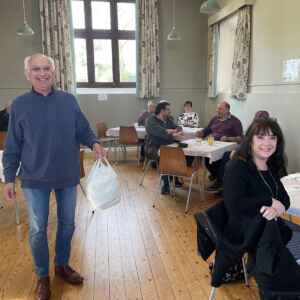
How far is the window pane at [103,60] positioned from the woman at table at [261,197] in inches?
237

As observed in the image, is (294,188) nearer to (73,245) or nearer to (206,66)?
Answer: (73,245)

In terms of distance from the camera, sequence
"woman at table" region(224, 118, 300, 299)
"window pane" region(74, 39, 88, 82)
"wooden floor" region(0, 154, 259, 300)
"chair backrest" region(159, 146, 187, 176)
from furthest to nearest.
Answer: "window pane" region(74, 39, 88, 82)
"chair backrest" region(159, 146, 187, 176)
"wooden floor" region(0, 154, 259, 300)
"woman at table" region(224, 118, 300, 299)

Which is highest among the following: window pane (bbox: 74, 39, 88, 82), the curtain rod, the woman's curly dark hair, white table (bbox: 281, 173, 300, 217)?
the curtain rod

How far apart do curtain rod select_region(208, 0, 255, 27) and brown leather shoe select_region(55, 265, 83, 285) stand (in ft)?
16.3

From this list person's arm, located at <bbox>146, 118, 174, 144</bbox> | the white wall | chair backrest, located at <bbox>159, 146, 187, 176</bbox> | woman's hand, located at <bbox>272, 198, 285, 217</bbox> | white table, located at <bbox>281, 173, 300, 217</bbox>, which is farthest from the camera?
the white wall

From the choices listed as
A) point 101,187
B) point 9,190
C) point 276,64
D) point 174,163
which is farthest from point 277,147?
point 276,64

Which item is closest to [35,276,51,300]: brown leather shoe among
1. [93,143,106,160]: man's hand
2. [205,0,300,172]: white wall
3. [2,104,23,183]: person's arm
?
[2,104,23,183]: person's arm

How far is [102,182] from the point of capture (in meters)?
2.04

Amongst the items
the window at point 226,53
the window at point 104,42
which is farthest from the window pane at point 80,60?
the window at point 226,53

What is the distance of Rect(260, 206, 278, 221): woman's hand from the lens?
1499mm

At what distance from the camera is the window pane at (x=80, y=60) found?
7.08 m

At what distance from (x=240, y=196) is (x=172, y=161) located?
7.24 ft

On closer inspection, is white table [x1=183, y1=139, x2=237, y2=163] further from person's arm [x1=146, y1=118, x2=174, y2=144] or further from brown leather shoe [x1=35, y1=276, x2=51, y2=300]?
brown leather shoe [x1=35, y1=276, x2=51, y2=300]

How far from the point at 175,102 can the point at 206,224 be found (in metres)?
6.15
